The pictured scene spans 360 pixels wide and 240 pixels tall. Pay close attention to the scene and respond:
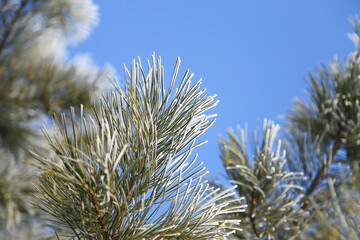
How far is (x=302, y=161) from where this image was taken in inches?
25.2

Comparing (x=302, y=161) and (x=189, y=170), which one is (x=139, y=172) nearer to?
(x=189, y=170)

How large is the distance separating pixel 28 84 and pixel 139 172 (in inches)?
48.6

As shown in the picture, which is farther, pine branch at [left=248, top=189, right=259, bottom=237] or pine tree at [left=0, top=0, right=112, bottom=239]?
pine tree at [left=0, top=0, right=112, bottom=239]

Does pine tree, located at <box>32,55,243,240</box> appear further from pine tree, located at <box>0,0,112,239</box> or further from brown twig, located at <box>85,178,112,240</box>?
pine tree, located at <box>0,0,112,239</box>

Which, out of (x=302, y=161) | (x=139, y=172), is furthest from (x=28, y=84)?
(x=139, y=172)

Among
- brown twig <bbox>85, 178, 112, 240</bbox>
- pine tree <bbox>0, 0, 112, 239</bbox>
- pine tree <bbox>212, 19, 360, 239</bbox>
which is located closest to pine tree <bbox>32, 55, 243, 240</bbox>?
brown twig <bbox>85, 178, 112, 240</bbox>

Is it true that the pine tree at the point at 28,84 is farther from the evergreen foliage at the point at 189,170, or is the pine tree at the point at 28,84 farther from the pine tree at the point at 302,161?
the pine tree at the point at 302,161

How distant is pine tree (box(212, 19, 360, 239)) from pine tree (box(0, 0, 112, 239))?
82cm

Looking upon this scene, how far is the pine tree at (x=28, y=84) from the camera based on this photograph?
1.40 m

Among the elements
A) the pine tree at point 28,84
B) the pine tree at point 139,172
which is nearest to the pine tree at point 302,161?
the pine tree at point 139,172

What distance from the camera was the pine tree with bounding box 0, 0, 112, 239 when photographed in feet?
4.60

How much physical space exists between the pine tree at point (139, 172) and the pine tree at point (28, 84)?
1.03m

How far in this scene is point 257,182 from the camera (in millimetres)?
522

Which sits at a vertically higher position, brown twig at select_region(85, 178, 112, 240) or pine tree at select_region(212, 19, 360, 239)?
pine tree at select_region(212, 19, 360, 239)
